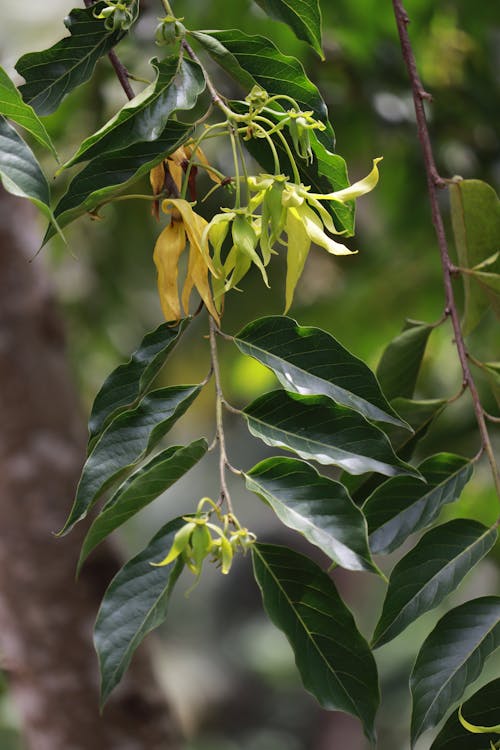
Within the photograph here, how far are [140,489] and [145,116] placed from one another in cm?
17

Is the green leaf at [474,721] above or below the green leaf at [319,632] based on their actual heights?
below

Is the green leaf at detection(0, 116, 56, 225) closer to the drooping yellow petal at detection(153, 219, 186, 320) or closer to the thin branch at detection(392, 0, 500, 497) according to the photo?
the drooping yellow petal at detection(153, 219, 186, 320)

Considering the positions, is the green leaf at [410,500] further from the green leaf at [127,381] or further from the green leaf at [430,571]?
the green leaf at [127,381]

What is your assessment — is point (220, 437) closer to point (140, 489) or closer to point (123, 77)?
point (140, 489)

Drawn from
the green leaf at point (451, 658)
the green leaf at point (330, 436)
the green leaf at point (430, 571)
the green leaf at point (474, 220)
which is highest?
the green leaf at point (330, 436)

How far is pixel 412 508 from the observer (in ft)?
1.70

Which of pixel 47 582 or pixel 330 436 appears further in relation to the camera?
pixel 47 582

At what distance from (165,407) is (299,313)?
1.10 metres

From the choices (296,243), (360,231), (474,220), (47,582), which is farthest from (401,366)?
(360,231)

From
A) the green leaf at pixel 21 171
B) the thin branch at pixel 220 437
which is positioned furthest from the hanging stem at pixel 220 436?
the green leaf at pixel 21 171

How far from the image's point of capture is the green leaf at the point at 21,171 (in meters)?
0.44

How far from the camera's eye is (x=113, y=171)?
0.47 meters

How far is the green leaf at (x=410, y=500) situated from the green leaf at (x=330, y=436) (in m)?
0.04

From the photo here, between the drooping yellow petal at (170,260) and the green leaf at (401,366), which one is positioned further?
the green leaf at (401,366)
